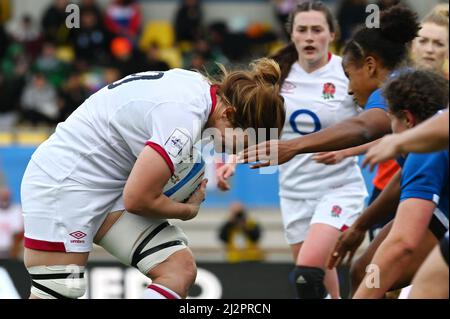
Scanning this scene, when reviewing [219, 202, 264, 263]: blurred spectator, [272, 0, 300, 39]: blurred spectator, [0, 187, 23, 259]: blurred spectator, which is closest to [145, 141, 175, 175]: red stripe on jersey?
[219, 202, 264, 263]: blurred spectator

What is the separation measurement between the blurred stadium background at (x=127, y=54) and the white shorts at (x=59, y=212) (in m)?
6.86

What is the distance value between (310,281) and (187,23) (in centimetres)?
934

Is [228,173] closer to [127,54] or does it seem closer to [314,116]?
[314,116]

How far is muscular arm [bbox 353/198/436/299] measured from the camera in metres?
4.11

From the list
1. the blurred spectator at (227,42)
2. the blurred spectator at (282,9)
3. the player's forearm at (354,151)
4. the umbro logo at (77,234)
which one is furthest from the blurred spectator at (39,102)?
the umbro logo at (77,234)

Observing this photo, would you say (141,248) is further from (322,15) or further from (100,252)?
(100,252)

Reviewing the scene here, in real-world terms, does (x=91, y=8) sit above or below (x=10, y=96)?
above

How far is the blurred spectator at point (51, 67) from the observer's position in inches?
557

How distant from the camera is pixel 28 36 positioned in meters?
14.8

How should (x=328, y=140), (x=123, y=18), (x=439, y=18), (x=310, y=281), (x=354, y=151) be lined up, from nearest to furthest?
1. (x=328, y=140)
2. (x=354, y=151)
3. (x=310, y=281)
4. (x=439, y=18)
5. (x=123, y=18)

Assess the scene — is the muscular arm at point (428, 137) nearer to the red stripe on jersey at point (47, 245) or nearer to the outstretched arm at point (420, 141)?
the outstretched arm at point (420, 141)

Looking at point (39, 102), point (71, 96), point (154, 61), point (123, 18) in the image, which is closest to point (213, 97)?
point (71, 96)

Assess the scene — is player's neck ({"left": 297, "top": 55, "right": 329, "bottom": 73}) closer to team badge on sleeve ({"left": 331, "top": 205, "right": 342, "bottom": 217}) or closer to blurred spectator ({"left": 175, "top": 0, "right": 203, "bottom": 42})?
team badge on sleeve ({"left": 331, "top": 205, "right": 342, "bottom": 217})

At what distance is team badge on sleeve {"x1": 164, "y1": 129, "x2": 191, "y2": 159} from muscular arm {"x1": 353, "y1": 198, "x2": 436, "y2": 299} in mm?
1003
